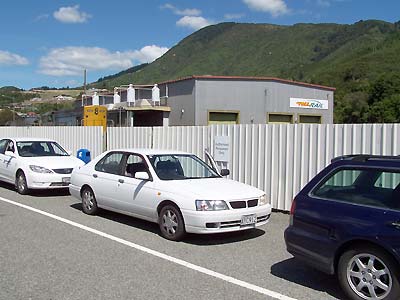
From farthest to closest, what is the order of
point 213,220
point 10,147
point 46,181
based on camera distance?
point 10,147, point 46,181, point 213,220

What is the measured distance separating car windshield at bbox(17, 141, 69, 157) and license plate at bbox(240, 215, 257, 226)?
760cm

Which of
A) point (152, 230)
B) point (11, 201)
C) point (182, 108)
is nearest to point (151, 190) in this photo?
point (152, 230)

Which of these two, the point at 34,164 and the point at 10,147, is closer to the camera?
the point at 34,164

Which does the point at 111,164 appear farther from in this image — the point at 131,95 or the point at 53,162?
the point at 131,95

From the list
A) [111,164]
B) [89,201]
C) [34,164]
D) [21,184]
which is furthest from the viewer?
[21,184]

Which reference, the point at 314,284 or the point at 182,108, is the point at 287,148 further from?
the point at 182,108

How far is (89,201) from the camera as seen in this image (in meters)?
9.08

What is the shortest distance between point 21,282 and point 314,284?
317 centimetres

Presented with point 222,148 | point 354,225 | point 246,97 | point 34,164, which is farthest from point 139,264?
point 246,97

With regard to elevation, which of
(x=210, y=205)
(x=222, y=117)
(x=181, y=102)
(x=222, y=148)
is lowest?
(x=210, y=205)

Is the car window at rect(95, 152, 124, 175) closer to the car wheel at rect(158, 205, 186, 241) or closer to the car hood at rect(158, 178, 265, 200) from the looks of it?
the car hood at rect(158, 178, 265, 200)

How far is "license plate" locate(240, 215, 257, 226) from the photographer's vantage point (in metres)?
6.95

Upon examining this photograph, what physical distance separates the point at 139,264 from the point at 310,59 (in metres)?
127

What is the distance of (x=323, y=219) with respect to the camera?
486 cm
